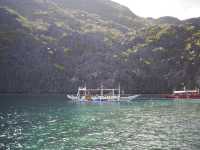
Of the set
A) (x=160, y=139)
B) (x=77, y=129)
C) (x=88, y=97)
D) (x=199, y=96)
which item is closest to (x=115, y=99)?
→ (x=88, y=97)

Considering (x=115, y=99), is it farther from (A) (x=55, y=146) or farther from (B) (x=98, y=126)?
(A) (x=55, y=146)

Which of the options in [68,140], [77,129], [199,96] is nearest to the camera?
[68,140]

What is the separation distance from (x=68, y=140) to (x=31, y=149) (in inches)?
368

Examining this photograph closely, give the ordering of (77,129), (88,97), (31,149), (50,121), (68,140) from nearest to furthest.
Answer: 1. (31,149)
2. (68,140)
3. (77,129)
4. (50,121)
5. (88,97)

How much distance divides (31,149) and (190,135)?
102 feet

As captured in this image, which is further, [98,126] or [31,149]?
[98,126]

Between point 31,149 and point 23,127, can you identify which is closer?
point 31,149

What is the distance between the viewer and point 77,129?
76750 mm

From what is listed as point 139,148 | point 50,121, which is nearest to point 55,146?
point 139,148

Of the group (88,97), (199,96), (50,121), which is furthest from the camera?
(199,96)

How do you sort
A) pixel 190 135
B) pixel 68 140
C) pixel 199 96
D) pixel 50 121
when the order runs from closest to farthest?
pixel 68 140, pixel 190 135, pixel 50 121, pixel 199 96

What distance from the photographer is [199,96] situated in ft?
637

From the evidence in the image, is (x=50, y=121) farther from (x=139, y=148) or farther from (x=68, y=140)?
(x=139, y=148)

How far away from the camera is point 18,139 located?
209 feet
